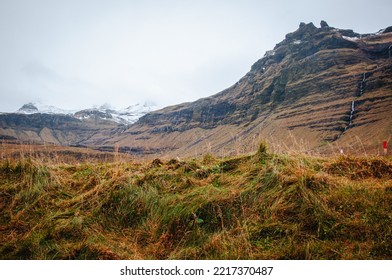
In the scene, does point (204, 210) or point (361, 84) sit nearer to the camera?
point (204, 210)

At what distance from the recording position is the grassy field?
340 cm

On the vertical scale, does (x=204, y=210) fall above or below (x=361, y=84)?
below

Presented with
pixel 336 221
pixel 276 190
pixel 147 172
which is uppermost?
pixel 147 172

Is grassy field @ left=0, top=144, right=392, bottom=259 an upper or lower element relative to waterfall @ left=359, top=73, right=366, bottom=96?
lower

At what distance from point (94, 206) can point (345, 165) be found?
5005 millimetres

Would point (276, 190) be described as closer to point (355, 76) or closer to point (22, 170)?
point (22, 170)

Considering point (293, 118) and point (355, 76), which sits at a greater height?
point (355, 76)

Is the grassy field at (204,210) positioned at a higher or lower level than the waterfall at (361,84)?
lower

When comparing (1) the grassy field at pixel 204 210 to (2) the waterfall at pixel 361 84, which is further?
(2) the waterfall at pixel 361 84

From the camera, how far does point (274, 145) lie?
235 inches

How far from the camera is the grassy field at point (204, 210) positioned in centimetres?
340

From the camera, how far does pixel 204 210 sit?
13.8 feet

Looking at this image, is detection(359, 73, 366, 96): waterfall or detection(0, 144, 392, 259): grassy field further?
detection(359, 73, 366, 96): waterfall

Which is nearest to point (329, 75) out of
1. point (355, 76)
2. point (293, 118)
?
point (355, 76)
